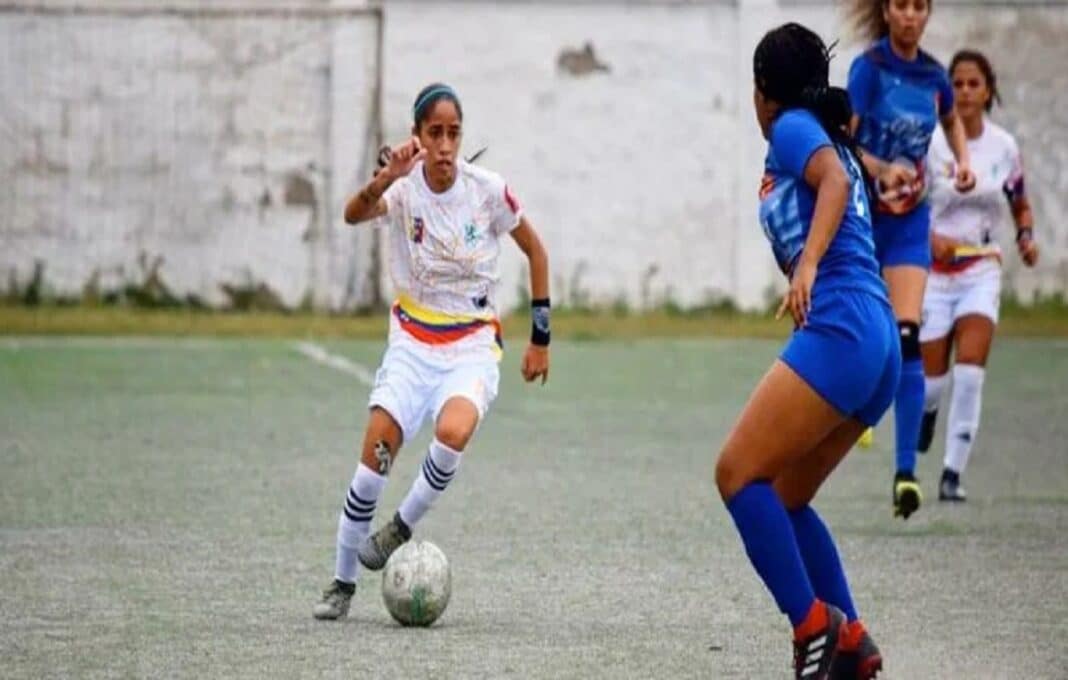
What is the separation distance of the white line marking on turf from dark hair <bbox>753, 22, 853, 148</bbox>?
12637mm

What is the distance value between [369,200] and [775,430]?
110 inches

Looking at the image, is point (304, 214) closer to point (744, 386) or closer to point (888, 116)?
point (744, 386)

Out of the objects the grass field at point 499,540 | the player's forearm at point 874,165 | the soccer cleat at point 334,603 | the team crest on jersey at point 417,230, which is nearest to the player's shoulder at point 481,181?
the team crest on jersey at point 417,230

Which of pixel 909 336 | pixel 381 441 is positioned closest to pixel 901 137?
pixel 909 336

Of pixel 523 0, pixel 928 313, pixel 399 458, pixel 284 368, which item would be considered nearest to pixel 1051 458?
pixel 928 313

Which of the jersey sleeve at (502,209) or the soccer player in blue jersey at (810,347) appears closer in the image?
the soccer player in blue jersey at (810,347)

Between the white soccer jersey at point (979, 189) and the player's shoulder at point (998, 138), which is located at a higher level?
the player's shoulder at point (998, 138)

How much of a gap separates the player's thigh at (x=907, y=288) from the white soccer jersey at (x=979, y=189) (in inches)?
65.3

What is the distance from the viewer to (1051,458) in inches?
640

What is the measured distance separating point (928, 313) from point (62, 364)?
9.89m

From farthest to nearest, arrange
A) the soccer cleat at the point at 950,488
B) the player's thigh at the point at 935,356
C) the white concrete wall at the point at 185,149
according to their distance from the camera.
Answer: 1. the white concrete wall at the point at 185,149
2. the player's thigh at the point at 935,356
3. the soccer cleat at the point at 950,488

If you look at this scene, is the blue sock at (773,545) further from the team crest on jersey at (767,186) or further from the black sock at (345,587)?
the black sock at (345,587)

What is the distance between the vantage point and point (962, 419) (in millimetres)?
14234

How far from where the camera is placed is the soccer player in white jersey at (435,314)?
33.7 feet
